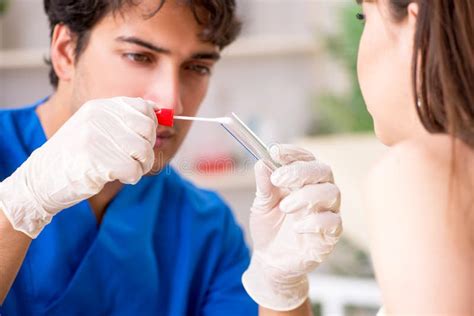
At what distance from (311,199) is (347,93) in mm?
1785

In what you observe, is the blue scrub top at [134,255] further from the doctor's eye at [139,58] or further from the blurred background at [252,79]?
the blurred background at [252,79]

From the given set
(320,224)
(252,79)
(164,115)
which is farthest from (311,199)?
(252,79)

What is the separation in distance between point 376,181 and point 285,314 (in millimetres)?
555

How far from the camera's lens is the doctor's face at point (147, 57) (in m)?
1.32

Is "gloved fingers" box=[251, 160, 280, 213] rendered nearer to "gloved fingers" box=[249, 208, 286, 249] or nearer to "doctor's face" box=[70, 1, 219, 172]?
"gloved fingers" box=[249, 208, 286, 249]

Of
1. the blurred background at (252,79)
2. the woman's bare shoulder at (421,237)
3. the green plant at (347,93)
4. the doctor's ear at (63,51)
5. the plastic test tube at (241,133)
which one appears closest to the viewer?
the woman's bare shoulder at (421,237)

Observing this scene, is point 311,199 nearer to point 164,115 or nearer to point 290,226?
point 290,226

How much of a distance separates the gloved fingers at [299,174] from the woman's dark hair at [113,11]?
366 mm

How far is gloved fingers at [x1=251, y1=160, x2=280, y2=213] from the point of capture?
120cm

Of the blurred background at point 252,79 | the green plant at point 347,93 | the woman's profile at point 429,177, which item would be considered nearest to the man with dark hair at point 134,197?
the woman's profile at point 429,177

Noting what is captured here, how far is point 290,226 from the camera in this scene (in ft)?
4.04

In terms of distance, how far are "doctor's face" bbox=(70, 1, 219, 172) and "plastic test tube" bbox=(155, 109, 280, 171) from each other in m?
0.16

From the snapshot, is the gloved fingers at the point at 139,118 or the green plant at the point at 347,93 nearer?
the gloved fingers at the point at 139,118

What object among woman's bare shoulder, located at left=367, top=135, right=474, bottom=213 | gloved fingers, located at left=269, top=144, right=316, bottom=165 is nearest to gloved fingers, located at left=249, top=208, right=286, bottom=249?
gloved fingers, located at left=269, top=144, right=316, bottom=165
